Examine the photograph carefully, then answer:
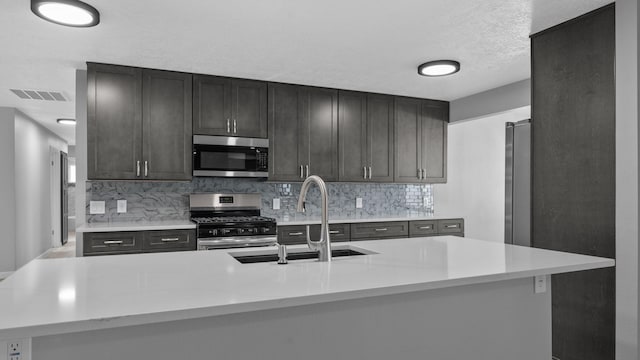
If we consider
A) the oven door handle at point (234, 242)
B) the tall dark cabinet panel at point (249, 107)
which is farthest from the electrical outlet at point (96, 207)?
the tall dark cabinet panel at point (249, 107)

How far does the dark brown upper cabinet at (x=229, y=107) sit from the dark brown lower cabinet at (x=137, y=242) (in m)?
1.00

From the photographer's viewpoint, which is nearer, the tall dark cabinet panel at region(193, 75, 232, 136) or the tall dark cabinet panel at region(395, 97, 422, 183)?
the tall dark cabinet panel at region(193, 75, 232, 136)

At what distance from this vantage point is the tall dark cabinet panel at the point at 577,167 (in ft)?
8.21

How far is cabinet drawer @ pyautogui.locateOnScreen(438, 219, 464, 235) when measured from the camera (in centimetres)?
507

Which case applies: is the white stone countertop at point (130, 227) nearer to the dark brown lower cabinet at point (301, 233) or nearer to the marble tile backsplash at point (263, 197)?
the marble tile backsplash at point (263, 197)

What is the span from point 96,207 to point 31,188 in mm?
3740

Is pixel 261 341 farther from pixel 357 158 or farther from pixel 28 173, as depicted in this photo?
pixel 28 173

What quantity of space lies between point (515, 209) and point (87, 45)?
392cm

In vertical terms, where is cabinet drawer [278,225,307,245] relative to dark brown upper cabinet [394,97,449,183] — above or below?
below

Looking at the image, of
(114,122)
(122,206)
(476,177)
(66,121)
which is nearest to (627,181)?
(476,177)

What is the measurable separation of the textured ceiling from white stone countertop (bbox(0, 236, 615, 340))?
1489 mm

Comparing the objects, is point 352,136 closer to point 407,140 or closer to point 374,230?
point 407,140

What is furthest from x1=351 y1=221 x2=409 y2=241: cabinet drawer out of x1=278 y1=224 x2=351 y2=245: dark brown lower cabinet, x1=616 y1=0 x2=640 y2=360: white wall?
x1=616 y1=0 x2=640 y2=360: white wall

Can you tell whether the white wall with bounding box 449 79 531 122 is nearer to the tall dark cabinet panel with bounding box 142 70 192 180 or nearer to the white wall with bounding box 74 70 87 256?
the tall dark cabinet panel with bounding box 142 70 192 180
